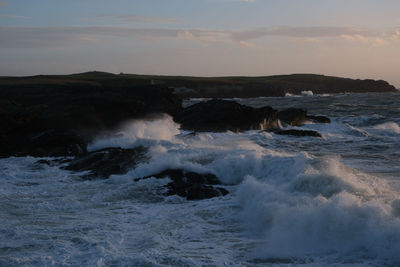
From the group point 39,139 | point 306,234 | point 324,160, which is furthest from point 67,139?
point 306,234

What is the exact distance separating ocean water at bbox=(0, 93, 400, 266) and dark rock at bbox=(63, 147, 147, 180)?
540mm

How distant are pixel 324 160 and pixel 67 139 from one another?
11183mm

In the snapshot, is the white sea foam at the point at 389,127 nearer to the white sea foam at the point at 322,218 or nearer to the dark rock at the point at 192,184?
the dark rock at the point at 192,184

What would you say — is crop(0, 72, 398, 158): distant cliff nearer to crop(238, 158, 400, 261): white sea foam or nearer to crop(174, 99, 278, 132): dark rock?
crop(174, 99, 278, 132): dark rock

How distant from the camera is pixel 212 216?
9.73 metres

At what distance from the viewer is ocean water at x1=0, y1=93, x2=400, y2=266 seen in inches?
287

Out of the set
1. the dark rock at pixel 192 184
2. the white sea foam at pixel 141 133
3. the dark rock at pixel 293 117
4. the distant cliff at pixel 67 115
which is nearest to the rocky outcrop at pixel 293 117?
the dark rock at pixel 293 117

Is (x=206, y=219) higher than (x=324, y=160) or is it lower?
lower

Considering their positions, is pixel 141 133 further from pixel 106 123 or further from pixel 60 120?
pixel 60 120

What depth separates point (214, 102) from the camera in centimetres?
2770

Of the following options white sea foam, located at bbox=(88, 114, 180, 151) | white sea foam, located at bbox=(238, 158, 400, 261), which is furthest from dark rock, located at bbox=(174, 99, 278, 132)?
white sea foam, located at bbox=(238, 158, 400, 261)

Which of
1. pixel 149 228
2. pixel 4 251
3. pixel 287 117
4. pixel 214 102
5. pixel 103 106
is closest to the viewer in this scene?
pixel 4 251

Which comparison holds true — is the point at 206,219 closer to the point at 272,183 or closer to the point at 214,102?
the point at 272,183

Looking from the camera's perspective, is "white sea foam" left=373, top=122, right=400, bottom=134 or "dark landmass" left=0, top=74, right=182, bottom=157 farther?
"white sea foam" left=373, top=122, right=400, bottom=134
